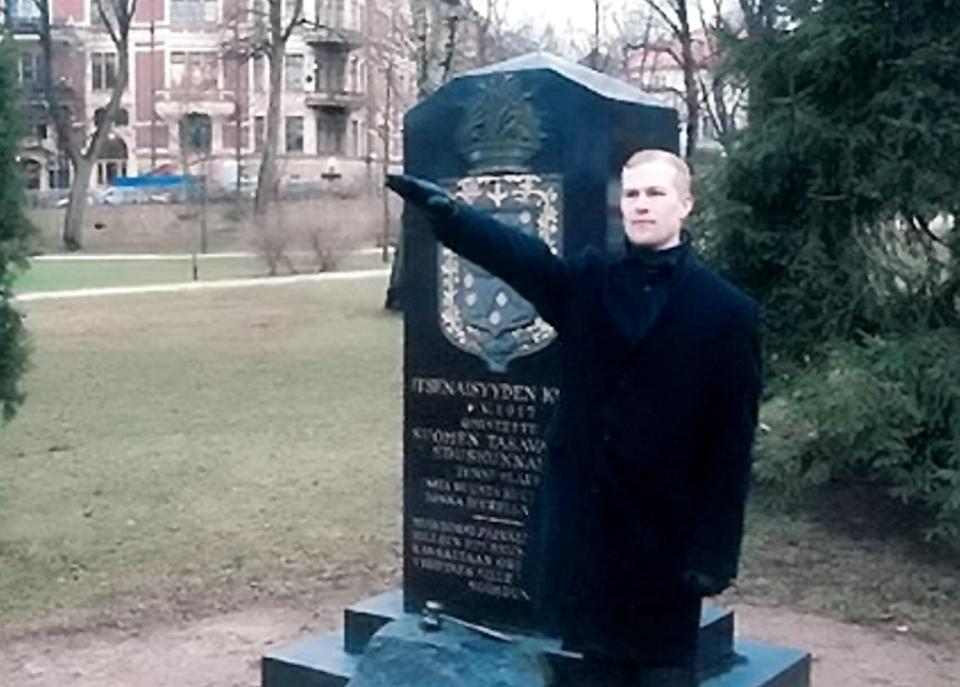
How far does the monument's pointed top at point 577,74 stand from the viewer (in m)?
5.40

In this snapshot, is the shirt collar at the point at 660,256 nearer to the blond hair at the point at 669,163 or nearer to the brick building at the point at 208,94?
the blond hair at the point at 669,163

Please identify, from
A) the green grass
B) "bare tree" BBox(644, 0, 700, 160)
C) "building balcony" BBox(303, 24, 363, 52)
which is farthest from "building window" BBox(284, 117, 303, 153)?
the green grass

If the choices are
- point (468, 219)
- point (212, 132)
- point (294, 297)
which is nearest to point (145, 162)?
point (212, 132)

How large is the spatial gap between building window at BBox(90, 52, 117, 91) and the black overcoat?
6793cm

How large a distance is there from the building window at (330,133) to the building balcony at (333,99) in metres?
0.72

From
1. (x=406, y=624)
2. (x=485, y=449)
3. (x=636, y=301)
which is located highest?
(x=636, y=301)

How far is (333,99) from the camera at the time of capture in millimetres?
67625

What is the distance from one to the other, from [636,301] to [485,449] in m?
1.75

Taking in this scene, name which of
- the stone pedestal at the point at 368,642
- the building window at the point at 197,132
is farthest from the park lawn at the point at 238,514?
the building window at the point at 197,132

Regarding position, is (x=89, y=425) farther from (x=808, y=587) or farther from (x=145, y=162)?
(x=145, y=162)

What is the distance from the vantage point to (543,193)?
5414mm

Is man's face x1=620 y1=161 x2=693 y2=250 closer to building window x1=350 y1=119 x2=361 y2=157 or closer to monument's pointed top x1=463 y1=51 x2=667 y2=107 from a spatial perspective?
monument's pointed top x1=463 y1=51 x2=667 y2=107

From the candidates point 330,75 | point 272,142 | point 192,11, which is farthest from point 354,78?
point 272,142

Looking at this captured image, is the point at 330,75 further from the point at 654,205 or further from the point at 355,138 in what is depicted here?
the point at 654,205
